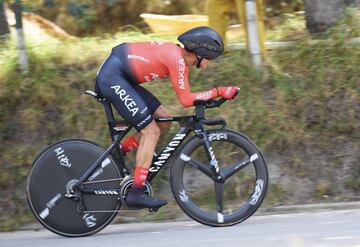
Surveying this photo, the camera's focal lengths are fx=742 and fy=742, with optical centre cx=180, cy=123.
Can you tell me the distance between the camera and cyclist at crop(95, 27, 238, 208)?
6.23m

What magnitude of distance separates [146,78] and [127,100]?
279mm

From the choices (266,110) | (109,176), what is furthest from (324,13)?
(109,176)

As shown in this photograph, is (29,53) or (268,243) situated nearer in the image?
(268,243)

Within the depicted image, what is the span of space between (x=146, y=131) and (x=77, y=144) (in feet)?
2.17

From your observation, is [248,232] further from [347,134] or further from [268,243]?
[347,134]

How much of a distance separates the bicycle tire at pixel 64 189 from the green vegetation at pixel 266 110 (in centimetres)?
90

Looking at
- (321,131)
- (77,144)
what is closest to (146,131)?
(77,144)

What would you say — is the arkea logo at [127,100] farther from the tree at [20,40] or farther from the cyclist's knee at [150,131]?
the tree at [20,40]

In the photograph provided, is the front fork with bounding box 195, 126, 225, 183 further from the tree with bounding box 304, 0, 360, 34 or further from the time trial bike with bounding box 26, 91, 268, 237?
the tree with bounding box 304, 0, 360, 34

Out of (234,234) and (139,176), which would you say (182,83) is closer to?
(139,176)

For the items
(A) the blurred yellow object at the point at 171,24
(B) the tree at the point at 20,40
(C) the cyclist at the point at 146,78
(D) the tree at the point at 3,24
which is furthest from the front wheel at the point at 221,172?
(D) the tree at the point at 3,24

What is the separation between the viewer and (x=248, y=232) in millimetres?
6207

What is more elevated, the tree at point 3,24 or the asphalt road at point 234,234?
the tree at point 3,24

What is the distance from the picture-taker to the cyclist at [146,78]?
6.23 m
